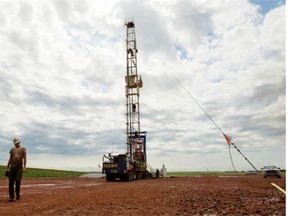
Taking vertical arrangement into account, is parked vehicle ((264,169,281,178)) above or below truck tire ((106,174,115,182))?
above

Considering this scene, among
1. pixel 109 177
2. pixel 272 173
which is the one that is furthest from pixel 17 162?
pixel 272 173

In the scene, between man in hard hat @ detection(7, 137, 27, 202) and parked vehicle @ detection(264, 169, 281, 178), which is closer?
man in hard hat @ detection(7, 137, 27, 202)

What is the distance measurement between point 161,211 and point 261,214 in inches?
88.5

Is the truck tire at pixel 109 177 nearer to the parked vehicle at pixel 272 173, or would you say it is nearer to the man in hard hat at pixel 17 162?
the parked vehicle at pixel 272 173

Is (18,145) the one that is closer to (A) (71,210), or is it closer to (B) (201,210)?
(A) (71,210)

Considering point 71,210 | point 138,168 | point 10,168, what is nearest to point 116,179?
point 138,168

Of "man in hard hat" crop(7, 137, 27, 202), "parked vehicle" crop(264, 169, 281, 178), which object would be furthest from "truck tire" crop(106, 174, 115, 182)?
"man in hard hat" crop(7, 137, 27, 202)

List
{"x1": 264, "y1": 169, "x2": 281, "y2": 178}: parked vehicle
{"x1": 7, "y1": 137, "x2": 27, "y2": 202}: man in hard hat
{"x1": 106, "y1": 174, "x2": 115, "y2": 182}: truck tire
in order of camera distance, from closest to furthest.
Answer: {"x1": 7, "y1": 137, "x2": 27, "y2": 202}: man in hard hat → {"x1": 106, "y1": 174, "x2": 115, "y2": 182}: truck tire → {"x1": 264, "y1": 169, "x2": 281, "y2": 178}: parked vehicle

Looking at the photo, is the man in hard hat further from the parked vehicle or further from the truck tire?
the parked vehicle

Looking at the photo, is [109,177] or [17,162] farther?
[109,177]

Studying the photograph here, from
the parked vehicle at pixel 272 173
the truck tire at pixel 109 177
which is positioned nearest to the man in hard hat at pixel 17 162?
the truck tire at pixel 109 177

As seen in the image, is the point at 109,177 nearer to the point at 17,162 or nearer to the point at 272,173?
the point at 272,173

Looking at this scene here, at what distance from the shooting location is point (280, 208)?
26.2 ft

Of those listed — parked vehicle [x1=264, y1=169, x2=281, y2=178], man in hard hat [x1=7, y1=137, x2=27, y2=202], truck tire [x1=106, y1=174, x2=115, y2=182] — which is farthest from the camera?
parked vehicle [x1=264, y1=169, x2=281, y2=178]
